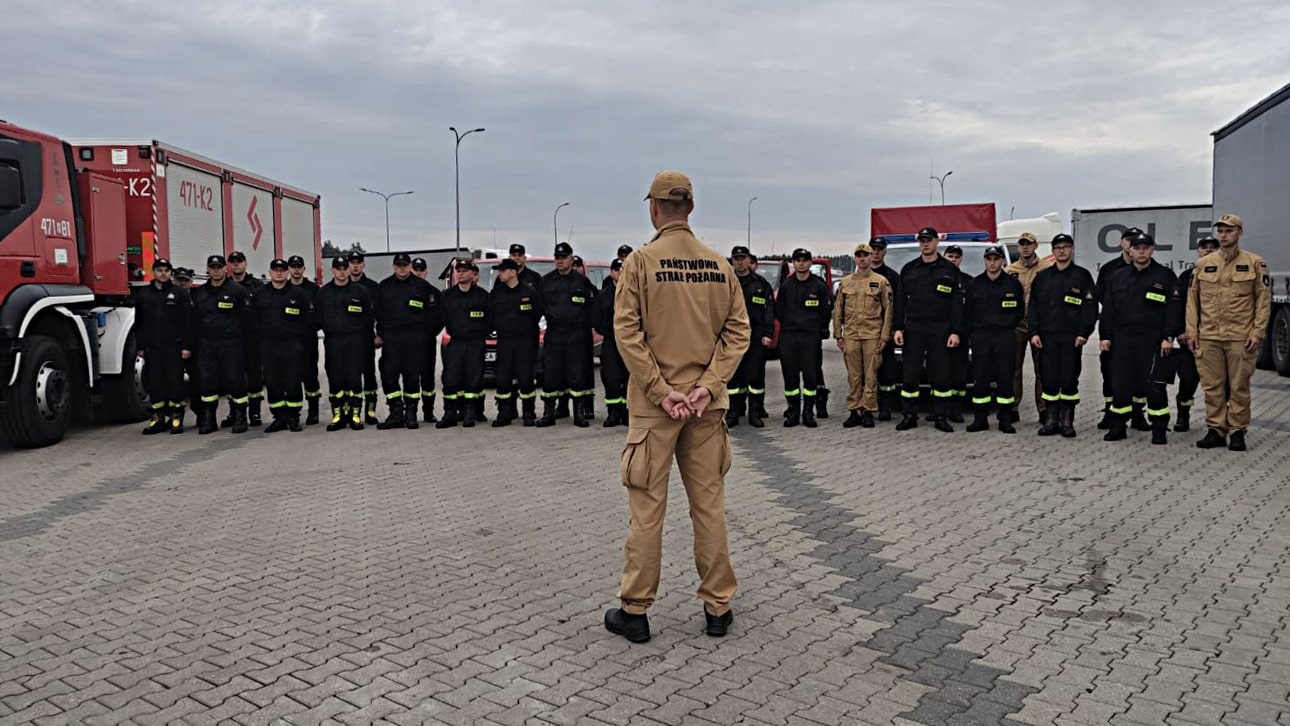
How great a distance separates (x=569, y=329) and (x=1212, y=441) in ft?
20.6

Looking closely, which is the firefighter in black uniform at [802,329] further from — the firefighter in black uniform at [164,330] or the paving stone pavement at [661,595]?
the firefighter in black uniform at [164,330]

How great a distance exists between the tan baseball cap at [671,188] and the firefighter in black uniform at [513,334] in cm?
669

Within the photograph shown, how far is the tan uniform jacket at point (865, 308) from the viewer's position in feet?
34.4

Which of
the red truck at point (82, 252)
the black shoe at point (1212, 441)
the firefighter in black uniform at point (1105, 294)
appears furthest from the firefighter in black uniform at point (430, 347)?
the black shoe at point (1212, 441)

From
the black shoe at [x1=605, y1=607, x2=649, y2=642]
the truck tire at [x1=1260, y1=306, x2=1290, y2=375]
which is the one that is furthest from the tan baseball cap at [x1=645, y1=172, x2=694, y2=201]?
the truck tire at [x1=1260, y1=306, x2=1290, y2=375]

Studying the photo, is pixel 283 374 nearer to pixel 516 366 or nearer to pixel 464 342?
pixel 464 342

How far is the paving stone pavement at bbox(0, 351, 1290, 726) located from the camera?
3.72 metres

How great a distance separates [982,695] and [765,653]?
0.87 metres

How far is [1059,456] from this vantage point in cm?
865

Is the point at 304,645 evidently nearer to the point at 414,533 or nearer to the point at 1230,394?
the point at 414,533

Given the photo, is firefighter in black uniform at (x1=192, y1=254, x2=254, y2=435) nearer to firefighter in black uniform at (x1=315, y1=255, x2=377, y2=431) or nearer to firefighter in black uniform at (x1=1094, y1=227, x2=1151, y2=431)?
firefighter in black uniform at (x1=315, y1=255, x2=377, y2=431)

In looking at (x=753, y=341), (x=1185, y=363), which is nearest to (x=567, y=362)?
(x=753, y=341)

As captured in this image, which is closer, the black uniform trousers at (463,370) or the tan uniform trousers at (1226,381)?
the tan uniform trousers at (1226,381)

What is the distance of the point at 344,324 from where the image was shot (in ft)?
35.5
